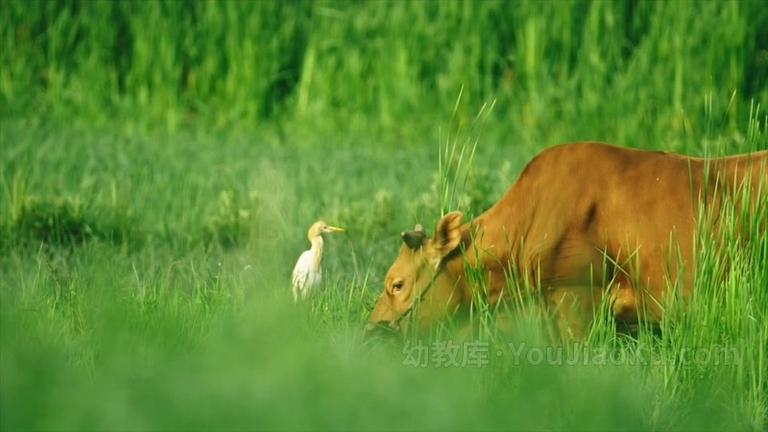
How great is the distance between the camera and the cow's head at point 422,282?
488cm

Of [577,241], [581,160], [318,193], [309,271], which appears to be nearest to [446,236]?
[577,241]

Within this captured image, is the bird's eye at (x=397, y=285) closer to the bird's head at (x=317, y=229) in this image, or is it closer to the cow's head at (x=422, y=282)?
the cow's head at (x=422, y=282)

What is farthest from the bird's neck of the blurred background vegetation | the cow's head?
the blurred background vegetation

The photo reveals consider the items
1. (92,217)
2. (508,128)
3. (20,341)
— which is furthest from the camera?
(508,128)

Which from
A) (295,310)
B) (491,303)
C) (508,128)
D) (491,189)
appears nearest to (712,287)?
(491,303)

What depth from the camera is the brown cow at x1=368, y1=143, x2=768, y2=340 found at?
4914 mm

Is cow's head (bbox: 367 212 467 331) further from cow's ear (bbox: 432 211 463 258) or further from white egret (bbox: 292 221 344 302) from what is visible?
white egret (bbox: 292 221 344 302)

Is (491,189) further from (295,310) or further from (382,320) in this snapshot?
(295,310)

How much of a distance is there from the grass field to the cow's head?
4.0 inches

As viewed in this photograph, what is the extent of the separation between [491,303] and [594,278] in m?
0.32

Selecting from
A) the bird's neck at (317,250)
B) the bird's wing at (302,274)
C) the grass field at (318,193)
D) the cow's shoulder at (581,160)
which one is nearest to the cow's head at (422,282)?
the grass field at (318,193)

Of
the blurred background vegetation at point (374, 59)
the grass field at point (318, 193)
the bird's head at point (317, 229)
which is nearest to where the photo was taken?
the grass field at point (318, 193)

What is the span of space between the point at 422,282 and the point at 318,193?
3.14 meters

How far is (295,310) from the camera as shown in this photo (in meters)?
4.33
